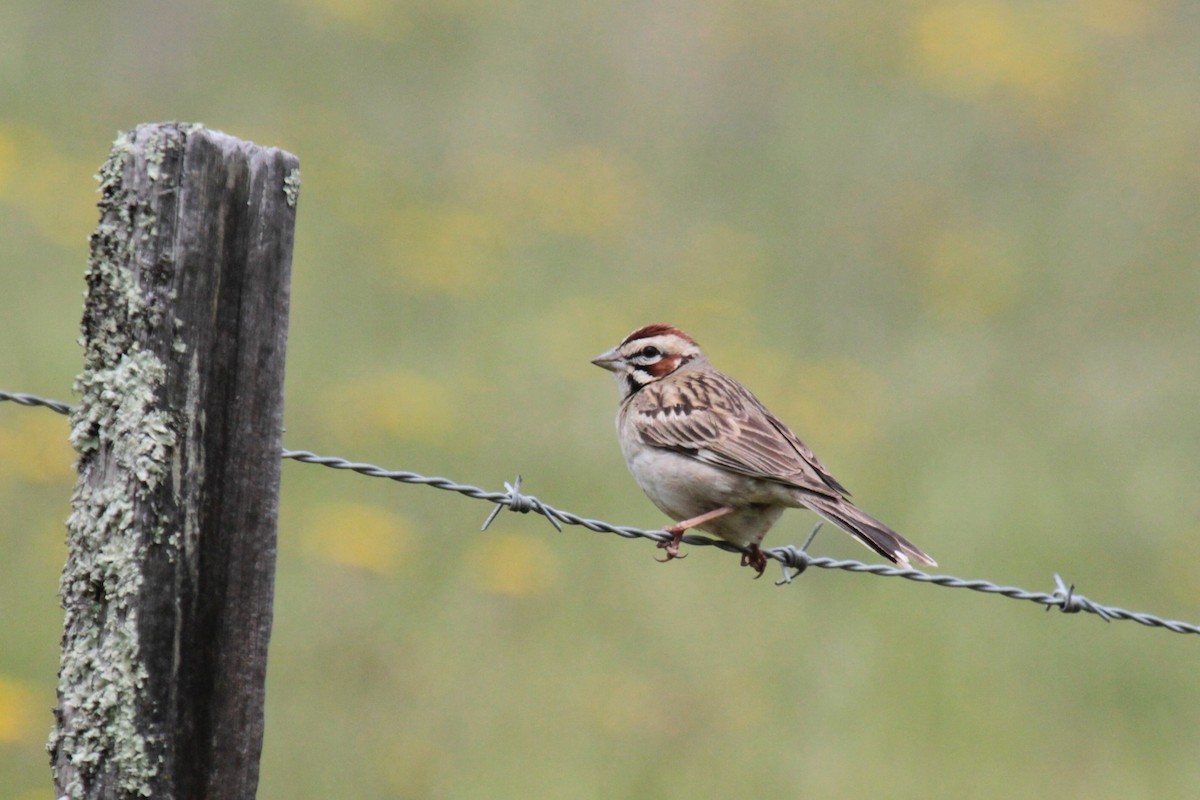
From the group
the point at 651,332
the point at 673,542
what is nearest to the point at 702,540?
the point at 673,542

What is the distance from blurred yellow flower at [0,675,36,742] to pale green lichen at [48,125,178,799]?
286cm

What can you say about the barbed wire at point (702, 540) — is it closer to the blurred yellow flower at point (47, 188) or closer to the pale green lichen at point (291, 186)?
the pale green lichen at point (291, 186)

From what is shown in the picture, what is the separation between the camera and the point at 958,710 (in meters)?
7.60

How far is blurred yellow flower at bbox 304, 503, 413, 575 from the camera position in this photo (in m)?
7.37

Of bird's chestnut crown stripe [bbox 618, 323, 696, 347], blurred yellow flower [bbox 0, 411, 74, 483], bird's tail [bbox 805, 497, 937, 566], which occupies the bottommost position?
bird's tail [bbox 805, 497, 937, 566]

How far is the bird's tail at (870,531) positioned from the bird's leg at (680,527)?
399 millimetres

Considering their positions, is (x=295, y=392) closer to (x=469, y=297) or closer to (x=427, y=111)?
(x=469, y=297)

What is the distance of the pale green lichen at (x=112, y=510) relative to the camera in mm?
3148

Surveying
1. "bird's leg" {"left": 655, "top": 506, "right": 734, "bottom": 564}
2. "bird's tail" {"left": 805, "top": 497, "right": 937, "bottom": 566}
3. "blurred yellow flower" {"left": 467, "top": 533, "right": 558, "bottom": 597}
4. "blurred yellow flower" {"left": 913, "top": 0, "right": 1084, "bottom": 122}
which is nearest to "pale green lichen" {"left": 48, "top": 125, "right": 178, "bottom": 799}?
"bird's leg" {"left": 655, "top": 506, "right": 734, "bottom": 564}

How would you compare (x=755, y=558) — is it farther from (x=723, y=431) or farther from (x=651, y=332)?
(x=651, y=332)

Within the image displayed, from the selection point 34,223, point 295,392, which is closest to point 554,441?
point 295,392

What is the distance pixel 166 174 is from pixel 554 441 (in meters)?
6.24

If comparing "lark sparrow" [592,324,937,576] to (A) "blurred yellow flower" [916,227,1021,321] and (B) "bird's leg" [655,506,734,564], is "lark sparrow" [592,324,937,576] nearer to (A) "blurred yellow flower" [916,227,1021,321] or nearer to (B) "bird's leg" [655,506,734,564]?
(B) "bird's leg" [655,506,734,564]

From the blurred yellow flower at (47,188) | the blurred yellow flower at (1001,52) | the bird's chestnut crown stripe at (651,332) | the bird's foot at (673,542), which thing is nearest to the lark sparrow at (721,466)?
the bird's foot at (673,542)
